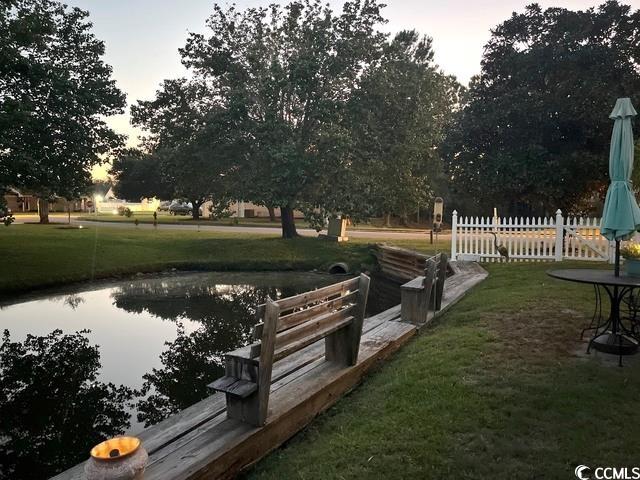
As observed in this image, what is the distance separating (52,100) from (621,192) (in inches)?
590

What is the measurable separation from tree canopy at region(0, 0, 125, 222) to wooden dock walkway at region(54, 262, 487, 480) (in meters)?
10.2

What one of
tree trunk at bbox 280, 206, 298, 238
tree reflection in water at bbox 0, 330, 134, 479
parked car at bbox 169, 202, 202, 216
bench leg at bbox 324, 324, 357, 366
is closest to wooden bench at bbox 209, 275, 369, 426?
bench leg at bbox 324, 324, 357, 366

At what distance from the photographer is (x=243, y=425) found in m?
3.50

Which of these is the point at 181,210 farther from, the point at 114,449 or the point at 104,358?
the point at 114,449

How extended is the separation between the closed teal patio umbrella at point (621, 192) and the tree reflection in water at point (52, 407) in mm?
6472

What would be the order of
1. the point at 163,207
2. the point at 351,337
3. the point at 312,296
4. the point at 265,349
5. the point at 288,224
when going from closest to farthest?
the point at 265,349, the point at 312,296, the point at 351,337, the point at 288,224, the point at 163,207

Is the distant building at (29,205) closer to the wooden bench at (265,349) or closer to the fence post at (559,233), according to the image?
the fence post at (559,233)

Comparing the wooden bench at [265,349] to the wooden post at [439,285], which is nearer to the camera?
the wooden bench at [265,349]

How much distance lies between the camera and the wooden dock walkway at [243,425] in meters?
3.04

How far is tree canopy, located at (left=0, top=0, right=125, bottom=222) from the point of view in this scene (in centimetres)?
1150

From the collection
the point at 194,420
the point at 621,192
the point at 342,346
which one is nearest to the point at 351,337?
the point at 342,346

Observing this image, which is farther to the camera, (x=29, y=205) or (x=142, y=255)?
(x=29, y=205)

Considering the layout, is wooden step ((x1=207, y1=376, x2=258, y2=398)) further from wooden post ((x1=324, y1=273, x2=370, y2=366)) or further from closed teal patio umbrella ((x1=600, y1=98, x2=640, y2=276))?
closed teal patio umbrella ((x1=600, y1=98, x2=640, y2=276))

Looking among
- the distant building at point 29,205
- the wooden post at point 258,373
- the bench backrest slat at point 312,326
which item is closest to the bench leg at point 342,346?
the bench backrest slat at point 312,326
